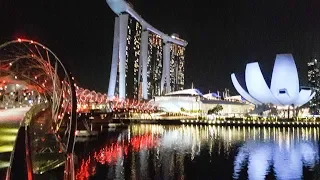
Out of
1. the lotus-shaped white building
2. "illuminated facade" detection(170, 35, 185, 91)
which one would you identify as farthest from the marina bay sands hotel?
the lotus-shaped white building

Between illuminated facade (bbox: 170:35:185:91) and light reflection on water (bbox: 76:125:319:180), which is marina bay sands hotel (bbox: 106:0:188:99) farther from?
light reflection on water (bbox: 76:125:319:180)

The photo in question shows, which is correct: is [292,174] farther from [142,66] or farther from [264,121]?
[142,66]

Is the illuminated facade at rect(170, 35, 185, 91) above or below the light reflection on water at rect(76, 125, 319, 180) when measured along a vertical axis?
above

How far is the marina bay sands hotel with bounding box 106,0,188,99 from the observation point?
63.2 m

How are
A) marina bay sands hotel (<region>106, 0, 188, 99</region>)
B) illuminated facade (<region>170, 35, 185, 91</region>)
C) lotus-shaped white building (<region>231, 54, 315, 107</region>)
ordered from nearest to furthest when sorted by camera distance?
lotus-shaped white building (<region>231, 54, 315, 107</region>) → marina bay sands hotel (<region>106, 0, 188, 99</region>) → illuminated facade (<region>170, 35, 185, 91</region>)

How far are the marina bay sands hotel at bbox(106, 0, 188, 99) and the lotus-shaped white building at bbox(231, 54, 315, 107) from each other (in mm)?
15896

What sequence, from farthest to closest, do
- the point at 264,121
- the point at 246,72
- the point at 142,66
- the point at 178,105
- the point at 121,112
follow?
the point at 142,66 < the point at 178,105 < the point at 246,72 < the point at 121,112 < the point at 264,121

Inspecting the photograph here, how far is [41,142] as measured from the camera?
35.7 feet

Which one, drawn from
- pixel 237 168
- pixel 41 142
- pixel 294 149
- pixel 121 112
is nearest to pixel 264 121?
pixel 121 112

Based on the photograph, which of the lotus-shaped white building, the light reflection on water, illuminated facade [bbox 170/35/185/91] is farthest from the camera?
illuminated facade [bbox 170/35/185/91]

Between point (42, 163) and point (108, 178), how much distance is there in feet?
4.78

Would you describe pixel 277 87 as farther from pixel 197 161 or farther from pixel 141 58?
pixel 197 161

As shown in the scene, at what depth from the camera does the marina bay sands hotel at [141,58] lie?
63.2 meters

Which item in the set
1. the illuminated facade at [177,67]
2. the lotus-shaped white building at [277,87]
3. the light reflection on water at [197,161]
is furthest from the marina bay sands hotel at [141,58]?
the light reflection on water at [197,161]
